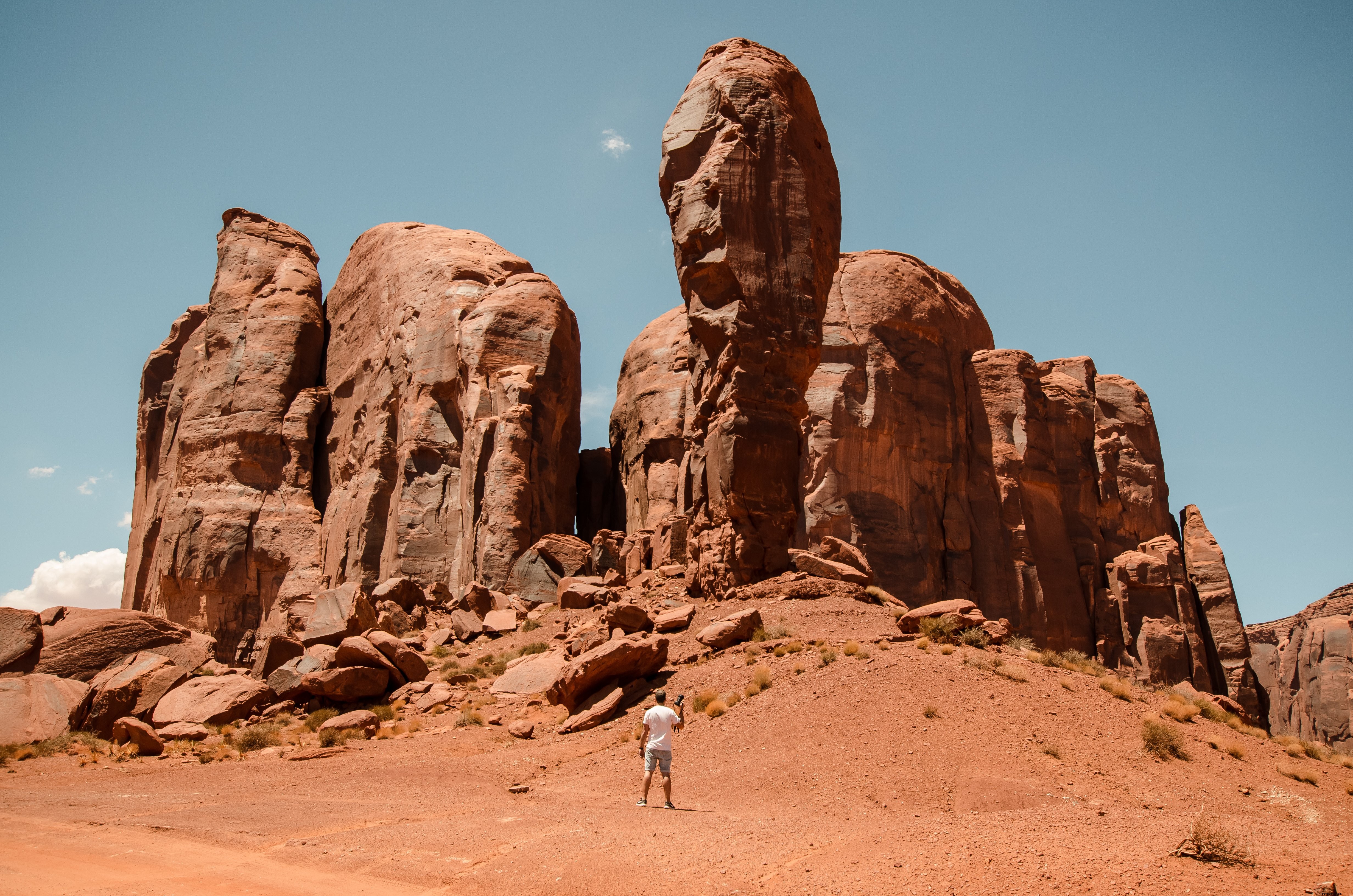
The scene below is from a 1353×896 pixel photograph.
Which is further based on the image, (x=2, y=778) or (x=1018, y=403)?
(x=1018, y=403)

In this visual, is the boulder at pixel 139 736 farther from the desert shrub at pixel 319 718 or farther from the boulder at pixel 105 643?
the boulder at pixel 105 643

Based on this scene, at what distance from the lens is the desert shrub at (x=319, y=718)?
1564 cm

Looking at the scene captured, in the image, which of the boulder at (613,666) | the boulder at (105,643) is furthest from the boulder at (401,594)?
the boulder at (613,666)

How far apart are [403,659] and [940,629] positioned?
30.7 ft

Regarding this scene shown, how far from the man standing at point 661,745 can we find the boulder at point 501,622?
11.1 metres

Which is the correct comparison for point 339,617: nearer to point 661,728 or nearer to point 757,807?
point 661,728

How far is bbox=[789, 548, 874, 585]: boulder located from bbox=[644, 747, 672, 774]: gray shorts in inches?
366

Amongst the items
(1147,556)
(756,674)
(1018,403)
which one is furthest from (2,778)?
(1147,556)

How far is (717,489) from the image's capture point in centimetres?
1897

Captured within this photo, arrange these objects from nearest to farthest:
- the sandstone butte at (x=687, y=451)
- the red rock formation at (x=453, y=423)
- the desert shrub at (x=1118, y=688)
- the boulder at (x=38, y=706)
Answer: the desert shrub at (x=1118, y=688)
the boulder at (x=38, y=706)
the sandstone butte at (x=687, y=451)
the red rock formation at (x=453, y=423)

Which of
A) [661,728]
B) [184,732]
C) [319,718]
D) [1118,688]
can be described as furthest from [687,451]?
[661,728]

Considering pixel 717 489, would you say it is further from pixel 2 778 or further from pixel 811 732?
pixel 2 778

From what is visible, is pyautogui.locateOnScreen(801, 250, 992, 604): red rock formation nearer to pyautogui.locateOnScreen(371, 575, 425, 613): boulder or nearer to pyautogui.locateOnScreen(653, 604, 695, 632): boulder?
pyautogui.locateOnScreen(371, 575, 425, 613): boulder

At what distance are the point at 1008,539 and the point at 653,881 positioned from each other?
33.0 m
